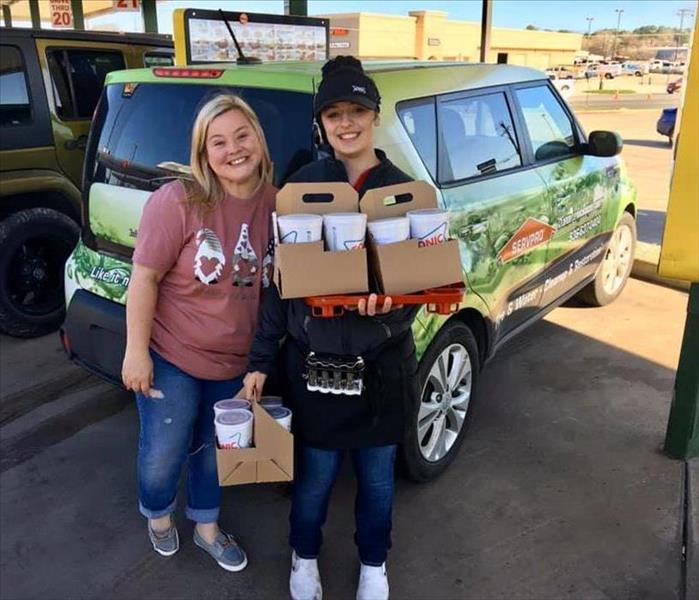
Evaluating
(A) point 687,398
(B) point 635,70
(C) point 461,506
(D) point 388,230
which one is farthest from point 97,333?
(B) point 635,70

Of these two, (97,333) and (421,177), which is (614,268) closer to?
(421,177)

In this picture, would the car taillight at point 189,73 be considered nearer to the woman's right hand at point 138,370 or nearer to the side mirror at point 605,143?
the woman's right hand at point 138,370

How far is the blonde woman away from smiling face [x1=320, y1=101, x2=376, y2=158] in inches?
10.4

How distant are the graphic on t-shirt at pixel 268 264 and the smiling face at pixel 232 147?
23 cm

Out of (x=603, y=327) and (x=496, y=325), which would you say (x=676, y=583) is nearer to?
(x=496, y=325)

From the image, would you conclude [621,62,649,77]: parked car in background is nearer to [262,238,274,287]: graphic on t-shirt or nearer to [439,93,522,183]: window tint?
[439,93,522,183]: window tint

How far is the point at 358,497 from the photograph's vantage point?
7.86 feet

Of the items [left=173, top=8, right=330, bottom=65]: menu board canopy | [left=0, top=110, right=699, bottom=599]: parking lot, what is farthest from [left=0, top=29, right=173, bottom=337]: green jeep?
[left=173, top=8, right=330, bottom=65]: menu board canopy

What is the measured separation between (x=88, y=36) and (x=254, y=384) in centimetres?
449

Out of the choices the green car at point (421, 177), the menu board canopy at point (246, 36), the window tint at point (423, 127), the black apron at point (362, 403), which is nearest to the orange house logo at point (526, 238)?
the green car at point (421, 177)

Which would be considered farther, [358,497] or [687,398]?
[687,398]

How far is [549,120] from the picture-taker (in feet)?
13.6

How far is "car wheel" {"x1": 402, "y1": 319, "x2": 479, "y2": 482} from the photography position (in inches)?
115

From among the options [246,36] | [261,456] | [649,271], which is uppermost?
[246,36]
